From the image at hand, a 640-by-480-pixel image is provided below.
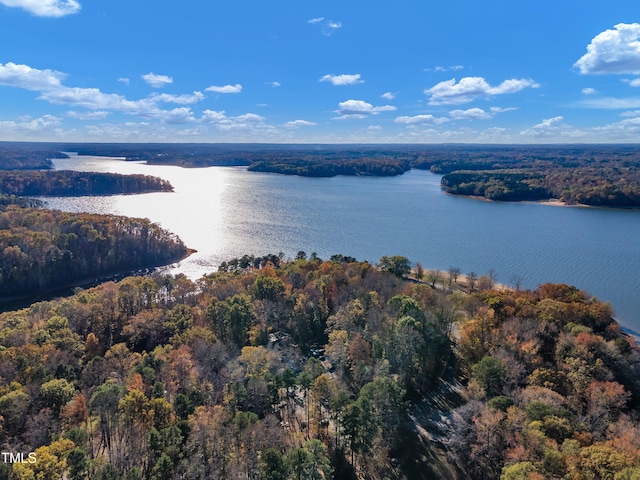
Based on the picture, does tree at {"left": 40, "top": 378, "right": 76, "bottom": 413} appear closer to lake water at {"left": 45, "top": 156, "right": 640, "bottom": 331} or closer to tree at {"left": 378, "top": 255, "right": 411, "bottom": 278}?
tree at {"left": 378, "top": 255, "right": 411, "bottom": 278}

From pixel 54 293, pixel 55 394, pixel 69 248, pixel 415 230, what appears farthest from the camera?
pixel 415 230

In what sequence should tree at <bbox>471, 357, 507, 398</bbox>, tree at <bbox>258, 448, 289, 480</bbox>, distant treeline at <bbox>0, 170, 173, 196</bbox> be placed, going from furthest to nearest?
1. distant treeline at <bbox>0, 170, 173, 196</bbox>
2. tree at <bbox>471, 357, 507, 398</bbox>
3. tree at <bbox>258, 448, 289, 480</bbox>

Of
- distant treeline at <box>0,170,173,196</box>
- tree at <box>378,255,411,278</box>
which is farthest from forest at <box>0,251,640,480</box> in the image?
distant treeline at <box>0,170,173,196</box>

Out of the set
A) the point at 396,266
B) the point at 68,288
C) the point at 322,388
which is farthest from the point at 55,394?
the point at 68,288

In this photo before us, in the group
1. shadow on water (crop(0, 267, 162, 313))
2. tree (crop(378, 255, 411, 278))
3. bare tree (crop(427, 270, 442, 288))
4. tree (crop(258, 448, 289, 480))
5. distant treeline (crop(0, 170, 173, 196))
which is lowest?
shadow on water (crop(0, 267, 162, 313))

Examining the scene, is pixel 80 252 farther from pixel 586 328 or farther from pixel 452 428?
pixel 586 328

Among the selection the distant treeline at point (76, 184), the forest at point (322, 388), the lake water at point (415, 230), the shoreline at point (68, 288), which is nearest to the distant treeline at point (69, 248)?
the shoreline at point (68, 288)

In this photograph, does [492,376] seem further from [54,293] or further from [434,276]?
[54,293]
